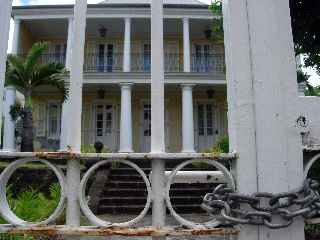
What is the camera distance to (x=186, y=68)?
60.7ft

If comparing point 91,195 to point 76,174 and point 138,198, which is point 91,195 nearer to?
point 138,198

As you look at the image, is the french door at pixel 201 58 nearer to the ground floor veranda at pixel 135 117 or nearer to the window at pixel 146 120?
the ground floor veranda at pixel 135 117

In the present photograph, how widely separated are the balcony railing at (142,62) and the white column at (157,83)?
56.4 ft

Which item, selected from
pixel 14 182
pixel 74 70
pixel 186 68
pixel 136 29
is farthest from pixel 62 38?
pixel 74 70

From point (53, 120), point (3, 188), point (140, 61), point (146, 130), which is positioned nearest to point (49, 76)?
point (53, 120)

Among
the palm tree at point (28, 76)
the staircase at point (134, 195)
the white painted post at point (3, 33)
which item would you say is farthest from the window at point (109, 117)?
the white painted post at point (3, 33)

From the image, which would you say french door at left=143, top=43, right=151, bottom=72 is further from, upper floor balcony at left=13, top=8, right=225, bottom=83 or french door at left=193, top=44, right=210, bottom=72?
french door at left=193, top=44, right=210, bottom=72

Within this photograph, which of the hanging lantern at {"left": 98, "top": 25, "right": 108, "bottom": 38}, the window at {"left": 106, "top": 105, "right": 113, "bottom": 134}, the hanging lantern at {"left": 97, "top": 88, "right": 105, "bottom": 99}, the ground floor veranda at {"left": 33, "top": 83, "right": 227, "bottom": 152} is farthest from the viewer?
the window at {"left": 106, "top": 105, "right": 113, "bottom": 134}

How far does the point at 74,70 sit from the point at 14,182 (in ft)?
34.0

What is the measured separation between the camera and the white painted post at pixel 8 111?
666 inches

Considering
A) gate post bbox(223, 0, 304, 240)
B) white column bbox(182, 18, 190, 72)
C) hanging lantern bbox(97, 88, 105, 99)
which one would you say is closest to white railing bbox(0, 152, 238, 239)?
gate post bbox(223, 0, 304, 240)

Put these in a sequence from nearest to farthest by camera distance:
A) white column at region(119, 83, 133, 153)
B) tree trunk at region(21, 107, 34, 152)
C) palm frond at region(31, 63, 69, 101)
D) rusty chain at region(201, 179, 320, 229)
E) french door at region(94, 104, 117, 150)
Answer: rusty chain at region(201, 179, 320, 229) < tree trunk at region(21, 107, 34, 152) < palm frond at region(31, 63, 69, 101) < white column at region(119, 83, 133, 153) < french door at region(94, 104, 117, 150)

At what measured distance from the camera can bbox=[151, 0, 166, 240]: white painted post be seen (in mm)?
1725

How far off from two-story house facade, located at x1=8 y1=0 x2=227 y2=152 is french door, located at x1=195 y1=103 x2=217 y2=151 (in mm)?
52
